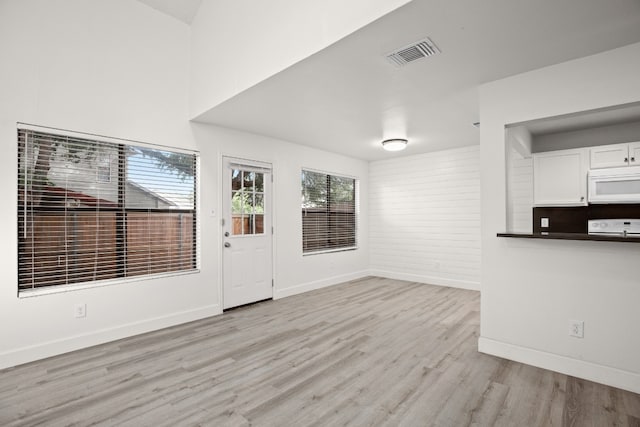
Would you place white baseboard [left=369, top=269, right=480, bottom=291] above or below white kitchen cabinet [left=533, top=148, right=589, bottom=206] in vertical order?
below

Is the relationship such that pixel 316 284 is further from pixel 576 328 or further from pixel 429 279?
pixel 576 328

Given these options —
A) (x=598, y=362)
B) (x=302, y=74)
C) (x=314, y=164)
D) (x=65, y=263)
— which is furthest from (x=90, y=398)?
(x=314, y=164)

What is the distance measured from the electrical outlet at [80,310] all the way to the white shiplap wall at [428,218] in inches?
203

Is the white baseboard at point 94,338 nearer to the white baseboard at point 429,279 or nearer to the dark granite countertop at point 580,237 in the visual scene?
the dark granite countertop at point 580,237

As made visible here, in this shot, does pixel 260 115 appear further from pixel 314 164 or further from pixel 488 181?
pixel 488 181

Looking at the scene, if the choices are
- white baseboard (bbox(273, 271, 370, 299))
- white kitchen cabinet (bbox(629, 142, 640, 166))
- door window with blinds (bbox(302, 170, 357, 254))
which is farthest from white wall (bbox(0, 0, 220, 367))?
white kitchen cabinet (bbox(629, 142, 640, 166))

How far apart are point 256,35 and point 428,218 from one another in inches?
174

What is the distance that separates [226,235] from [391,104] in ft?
8.97

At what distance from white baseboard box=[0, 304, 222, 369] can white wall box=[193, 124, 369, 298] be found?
783 mm

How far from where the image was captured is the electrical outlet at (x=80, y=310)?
123 inches

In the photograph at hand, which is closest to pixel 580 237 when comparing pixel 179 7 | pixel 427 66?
pixel 427 66

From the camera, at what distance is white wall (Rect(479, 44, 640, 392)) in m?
2.38

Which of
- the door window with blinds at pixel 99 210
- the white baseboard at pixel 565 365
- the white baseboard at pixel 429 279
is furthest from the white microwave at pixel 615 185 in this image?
the door window with blinds at pixel 99 210

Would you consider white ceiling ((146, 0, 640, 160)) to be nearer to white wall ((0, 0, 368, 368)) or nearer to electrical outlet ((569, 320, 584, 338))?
white wall ((0, 0, 368, 368))
